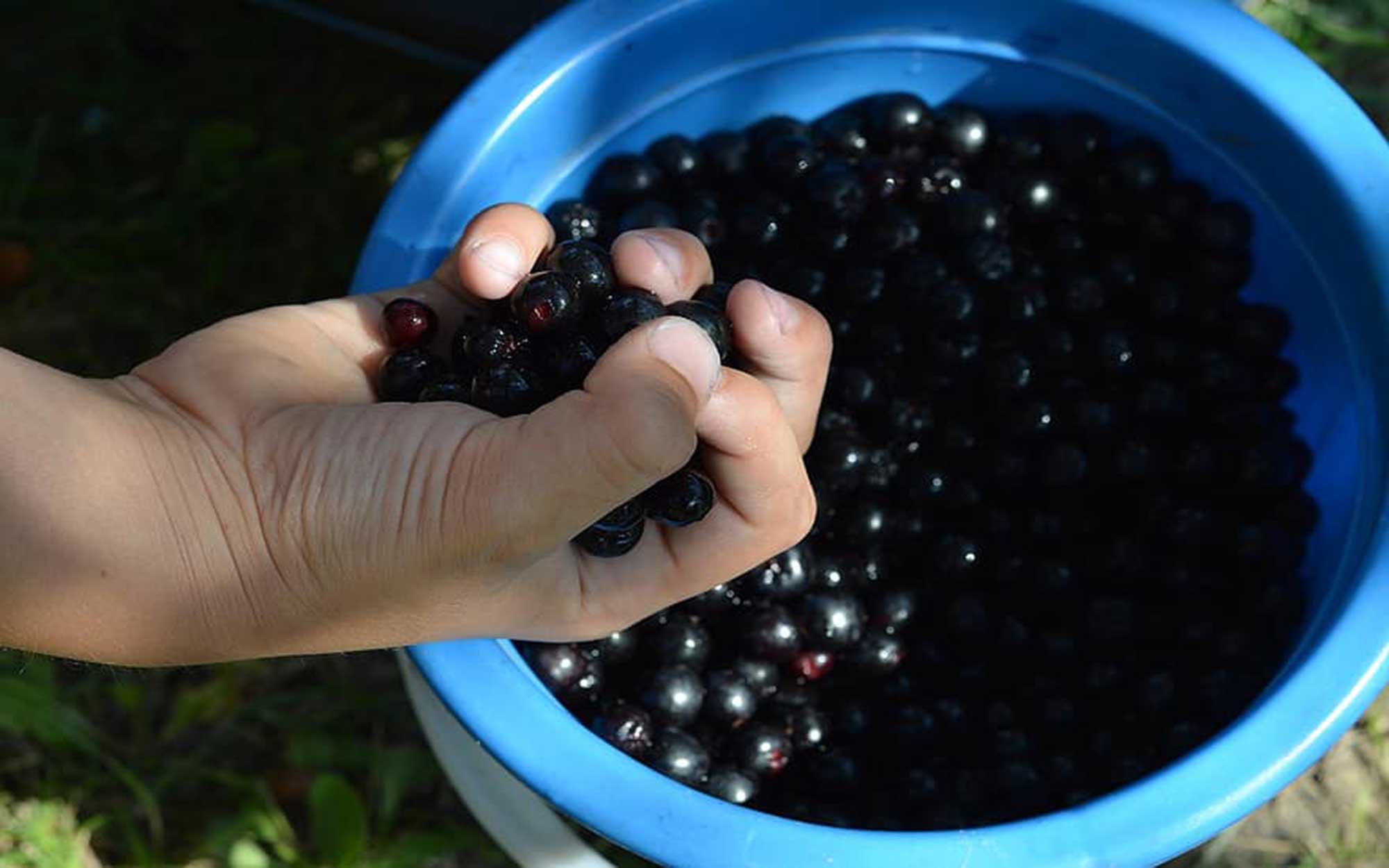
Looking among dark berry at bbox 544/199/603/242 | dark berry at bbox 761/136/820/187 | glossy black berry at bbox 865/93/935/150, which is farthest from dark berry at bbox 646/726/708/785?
glossy black berry at bbox 865/93/935/150

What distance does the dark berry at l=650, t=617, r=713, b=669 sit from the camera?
59.5 inches

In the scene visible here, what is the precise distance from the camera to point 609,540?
1291mm

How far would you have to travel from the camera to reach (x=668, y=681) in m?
1.49

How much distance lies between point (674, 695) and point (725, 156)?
0.65 metres

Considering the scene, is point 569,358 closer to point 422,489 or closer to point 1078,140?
point 422,489

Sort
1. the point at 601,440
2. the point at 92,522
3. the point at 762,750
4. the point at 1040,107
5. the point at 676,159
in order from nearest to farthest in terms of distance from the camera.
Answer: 1. the point at 601,440
2. the point at 92,522
3. the point at 762,750
4. the point at 676,159
5. the point at 1040,107

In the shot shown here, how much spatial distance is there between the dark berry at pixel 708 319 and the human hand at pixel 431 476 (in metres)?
0.03

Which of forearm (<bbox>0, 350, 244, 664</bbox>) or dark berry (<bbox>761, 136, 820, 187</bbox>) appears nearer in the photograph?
forearm (<bbox>0, 350, 244, 664</bbox>)

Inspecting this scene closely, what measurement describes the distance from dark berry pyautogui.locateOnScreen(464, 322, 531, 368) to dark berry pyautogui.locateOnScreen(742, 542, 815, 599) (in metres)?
0.37

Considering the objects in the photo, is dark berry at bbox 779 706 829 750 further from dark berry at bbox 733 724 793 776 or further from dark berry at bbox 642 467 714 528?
dark berry at bbox 642 467 714 528

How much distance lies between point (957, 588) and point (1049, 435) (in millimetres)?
201

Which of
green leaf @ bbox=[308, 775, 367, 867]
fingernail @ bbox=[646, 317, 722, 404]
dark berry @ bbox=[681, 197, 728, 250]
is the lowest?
green leaf @ bbox=[308, 775, 367, 867]

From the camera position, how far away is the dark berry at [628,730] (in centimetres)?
145

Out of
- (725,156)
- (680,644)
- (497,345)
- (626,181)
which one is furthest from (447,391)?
(725,156)
